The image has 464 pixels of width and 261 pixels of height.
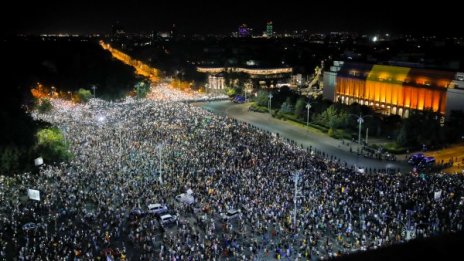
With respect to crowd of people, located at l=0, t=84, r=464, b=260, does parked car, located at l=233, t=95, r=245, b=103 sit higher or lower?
lower

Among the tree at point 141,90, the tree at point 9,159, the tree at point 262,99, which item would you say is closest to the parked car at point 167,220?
the tree at point 9,159

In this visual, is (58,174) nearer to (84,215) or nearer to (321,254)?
(84,215)

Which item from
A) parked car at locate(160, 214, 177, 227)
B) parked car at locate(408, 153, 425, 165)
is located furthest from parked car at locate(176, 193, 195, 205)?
parked car at locate(408, 153, 425, 165)

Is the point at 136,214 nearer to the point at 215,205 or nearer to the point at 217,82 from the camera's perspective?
the point at 215,205

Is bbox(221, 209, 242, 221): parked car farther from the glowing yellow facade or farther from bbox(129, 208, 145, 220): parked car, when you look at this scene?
the glowing yellow facade

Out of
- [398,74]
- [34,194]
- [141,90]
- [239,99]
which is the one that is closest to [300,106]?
[398,74]

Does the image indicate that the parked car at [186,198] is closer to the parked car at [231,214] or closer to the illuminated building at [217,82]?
the parked car at [231,214]
